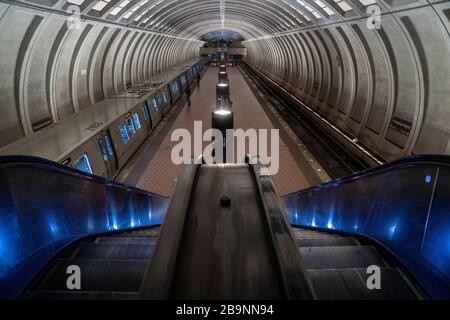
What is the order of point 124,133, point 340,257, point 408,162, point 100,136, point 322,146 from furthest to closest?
point 322,146 → point 124,133 → point 100,136 → point 408,162 → point 340,257

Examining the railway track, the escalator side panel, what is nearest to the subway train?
the escalator side panel

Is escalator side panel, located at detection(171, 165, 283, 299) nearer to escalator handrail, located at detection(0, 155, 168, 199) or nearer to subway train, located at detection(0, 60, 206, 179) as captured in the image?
escalator handrail, located at detection(0, 155, 168, 199)

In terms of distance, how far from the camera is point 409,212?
3424 mm

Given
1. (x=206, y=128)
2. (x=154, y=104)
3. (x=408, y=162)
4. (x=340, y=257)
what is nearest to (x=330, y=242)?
(x=340, y=257)

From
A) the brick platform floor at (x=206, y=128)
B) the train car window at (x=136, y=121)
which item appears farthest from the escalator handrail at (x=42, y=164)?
the train car window at (x=136, y=121)

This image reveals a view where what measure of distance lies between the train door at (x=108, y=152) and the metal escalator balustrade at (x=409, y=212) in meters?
5.54

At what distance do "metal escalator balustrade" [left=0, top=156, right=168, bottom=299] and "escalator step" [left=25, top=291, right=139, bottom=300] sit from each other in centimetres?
23

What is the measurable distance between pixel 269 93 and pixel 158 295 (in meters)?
22.6

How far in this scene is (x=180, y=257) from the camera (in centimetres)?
223

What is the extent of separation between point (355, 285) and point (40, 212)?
3604mm

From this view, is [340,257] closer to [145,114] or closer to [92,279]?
[92,279]

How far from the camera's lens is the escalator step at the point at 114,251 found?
11.4 feet
